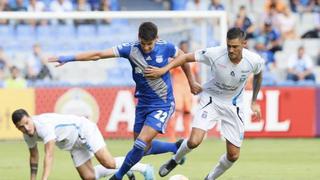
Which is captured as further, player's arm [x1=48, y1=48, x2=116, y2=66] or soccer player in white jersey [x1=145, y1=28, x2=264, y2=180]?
soccer player in white jersey [x1=145, y1=28, x2=264, y2=180]

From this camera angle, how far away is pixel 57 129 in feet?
36.9

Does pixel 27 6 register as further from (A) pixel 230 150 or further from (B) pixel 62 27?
(A) pixel 230 150

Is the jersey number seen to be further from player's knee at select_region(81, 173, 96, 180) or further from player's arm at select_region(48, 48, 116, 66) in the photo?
player's knee at select_region(81, 173, 96, 180)

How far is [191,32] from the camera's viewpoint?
20625mm

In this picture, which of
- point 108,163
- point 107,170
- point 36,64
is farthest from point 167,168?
point 36,64

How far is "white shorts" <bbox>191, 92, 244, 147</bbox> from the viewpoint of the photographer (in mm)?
12125

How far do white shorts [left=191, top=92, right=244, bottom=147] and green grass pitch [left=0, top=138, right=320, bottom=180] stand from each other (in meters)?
1.23

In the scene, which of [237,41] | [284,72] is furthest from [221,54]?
[284,72]

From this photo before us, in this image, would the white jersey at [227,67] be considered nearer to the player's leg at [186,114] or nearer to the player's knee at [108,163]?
the player's knee at [108,163]

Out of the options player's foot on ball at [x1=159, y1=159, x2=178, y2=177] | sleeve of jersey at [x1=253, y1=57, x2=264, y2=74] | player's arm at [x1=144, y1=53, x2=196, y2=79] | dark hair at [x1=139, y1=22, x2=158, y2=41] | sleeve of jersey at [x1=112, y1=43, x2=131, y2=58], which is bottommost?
player's foot on ball at [x1=159, y1=159, x2=178, y2=177]

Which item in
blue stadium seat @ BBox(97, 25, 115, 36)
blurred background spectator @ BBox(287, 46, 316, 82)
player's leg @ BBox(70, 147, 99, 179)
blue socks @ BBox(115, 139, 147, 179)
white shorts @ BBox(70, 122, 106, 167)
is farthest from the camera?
blurred background spectator @ BBox(287, 46, 316, 82)

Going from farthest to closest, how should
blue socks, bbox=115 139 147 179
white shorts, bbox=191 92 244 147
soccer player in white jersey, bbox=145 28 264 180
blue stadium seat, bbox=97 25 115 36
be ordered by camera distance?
1. blue stadium seat, bbox=97 25 115 36
2. white shorts, bbox=191 92 244 147
3. soccer player in white jersey, bbox=145 28 264 180
4. blue socks, bbox=115 139 147 179

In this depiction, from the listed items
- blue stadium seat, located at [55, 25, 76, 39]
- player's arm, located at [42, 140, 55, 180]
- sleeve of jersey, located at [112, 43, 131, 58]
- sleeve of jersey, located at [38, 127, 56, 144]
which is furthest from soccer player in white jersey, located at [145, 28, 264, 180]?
blue stadium seat, located at [55, 25, 76, 39]

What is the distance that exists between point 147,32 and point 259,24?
13.3m
